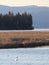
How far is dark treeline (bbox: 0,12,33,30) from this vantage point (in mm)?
54344

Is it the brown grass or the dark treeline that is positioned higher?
the brown grass

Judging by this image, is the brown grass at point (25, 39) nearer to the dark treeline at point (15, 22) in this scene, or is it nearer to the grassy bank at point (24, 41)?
the grassy bank at point (24, 41)

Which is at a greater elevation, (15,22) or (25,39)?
(25,39)

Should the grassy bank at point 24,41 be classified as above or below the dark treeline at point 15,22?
above

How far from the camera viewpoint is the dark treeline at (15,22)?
54344 millimetres

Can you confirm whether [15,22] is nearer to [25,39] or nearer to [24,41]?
[25,39]

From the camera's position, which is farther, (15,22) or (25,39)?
(15,22)

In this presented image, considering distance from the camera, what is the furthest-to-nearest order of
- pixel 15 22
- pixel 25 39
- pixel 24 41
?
pixel 15 22
pixel 25 39
pixel 24 41

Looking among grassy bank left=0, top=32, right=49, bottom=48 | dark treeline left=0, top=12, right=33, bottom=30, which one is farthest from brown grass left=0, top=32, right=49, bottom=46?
dark treeline left=0, top=12, right=33, bottom=30

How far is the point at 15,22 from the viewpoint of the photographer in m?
55.8

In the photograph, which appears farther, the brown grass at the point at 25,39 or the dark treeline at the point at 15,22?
the dark treeline at the point at 15,22

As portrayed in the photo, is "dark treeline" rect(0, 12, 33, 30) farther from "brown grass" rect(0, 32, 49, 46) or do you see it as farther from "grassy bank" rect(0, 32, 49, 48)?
"grassy bank" rect(0, 32, 49, 48)

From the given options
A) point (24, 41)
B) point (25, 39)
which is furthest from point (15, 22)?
point (24, 41)

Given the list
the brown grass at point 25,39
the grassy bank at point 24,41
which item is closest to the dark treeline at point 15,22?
the brown grass at point 25,39
